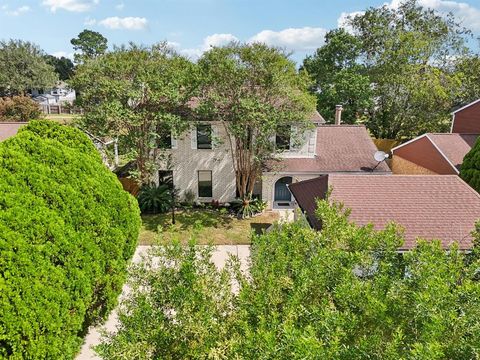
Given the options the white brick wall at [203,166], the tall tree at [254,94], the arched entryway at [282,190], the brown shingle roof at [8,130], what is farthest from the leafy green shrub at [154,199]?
the brown shingle roof at [8,130]

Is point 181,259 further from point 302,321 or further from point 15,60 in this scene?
point 15,60

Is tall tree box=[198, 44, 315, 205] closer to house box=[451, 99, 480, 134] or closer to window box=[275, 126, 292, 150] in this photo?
window box=[275, 126, 292, 150]

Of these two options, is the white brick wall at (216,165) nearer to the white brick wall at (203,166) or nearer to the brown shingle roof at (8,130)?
the white brick wall at (203,166)

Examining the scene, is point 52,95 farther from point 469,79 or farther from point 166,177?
point 469,79

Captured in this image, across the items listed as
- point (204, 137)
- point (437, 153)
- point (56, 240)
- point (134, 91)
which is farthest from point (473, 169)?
point (56, 240)

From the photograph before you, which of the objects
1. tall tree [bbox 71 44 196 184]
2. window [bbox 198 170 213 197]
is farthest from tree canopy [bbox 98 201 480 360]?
window [bbox 198 170 213 197]

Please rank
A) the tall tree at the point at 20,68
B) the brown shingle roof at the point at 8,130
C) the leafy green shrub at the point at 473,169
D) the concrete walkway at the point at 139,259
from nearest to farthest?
the concrete walkway at the point at 139,259 < the leafy green shrub at the point at 473,169 < the brown shingle roof at the point at 8,130 < the tall tree at the point at 20,68
